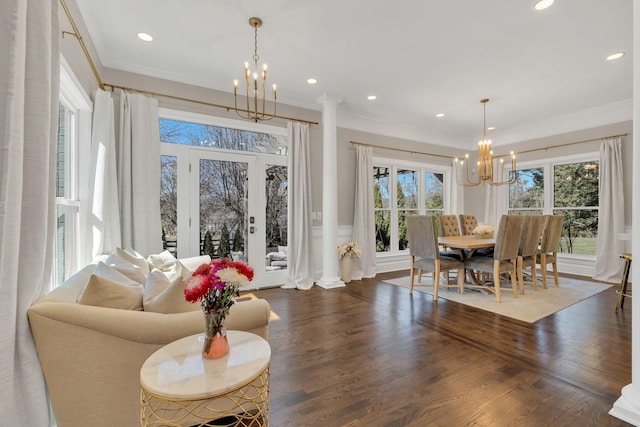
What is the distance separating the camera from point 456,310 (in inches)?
134

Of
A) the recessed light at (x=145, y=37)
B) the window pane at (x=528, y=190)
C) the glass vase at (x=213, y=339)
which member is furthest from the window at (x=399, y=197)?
the glass vase at (x=213, y=339)

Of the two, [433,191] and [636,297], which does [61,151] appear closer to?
[636,297]

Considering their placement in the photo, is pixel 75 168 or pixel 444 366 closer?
pixel 444 366

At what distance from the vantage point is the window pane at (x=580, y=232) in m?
5.23

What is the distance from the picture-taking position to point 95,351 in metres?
1.30

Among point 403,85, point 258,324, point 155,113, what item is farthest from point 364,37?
point 258,324

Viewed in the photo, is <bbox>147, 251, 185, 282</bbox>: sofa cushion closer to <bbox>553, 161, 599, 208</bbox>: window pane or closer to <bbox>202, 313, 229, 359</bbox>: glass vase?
<bbox>202, 313, 229, 359</bbox>: glass vase

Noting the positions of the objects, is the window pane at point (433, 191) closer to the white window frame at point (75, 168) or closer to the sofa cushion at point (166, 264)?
the sofa cushion at point (166, 264)

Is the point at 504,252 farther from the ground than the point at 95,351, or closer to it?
farther from the ground

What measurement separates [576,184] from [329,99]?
15.8 feet

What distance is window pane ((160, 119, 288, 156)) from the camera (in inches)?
152

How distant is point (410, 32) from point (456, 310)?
3025mm

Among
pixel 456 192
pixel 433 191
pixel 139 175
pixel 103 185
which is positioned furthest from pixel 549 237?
pixel 103 185

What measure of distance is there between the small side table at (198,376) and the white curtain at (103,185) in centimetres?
202
